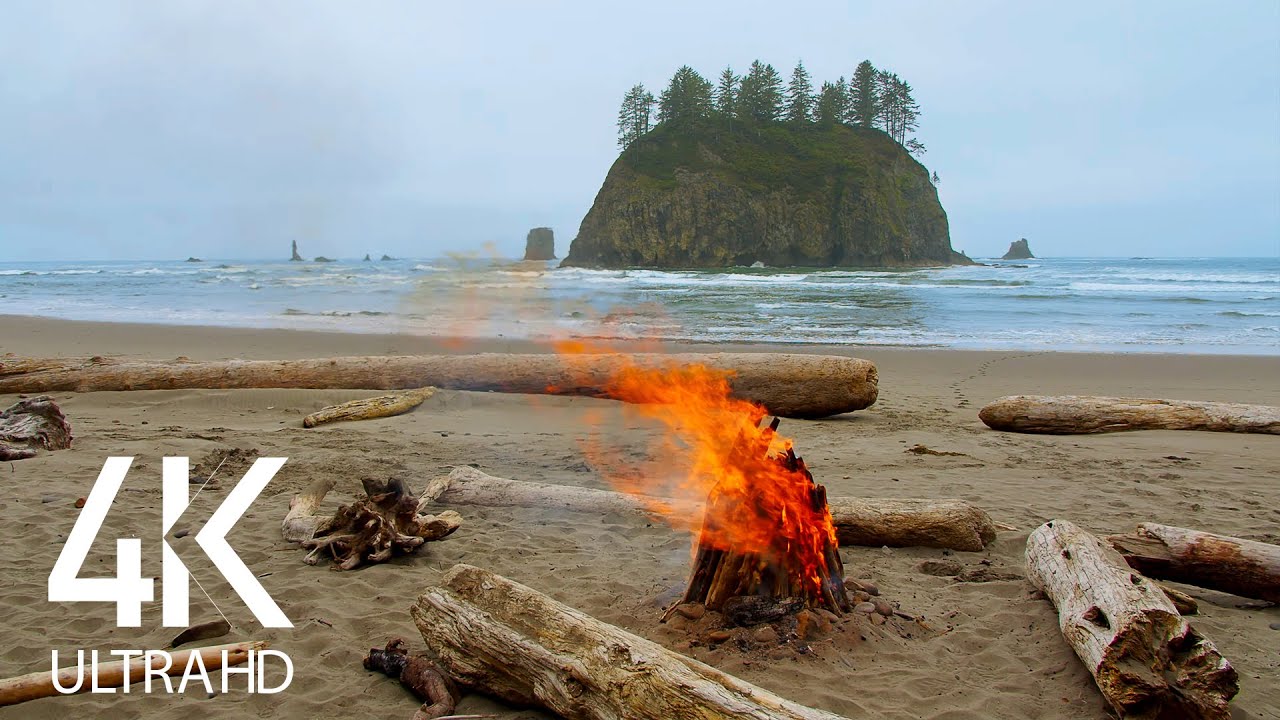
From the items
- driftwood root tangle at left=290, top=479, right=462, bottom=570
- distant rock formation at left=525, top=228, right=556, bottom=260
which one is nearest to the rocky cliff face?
distant rock formation at left=525, top=228, right=556, bottom=260

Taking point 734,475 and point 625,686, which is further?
point 734,475

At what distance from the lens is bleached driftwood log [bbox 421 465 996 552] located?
17.0 feet

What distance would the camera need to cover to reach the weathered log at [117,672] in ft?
10.5

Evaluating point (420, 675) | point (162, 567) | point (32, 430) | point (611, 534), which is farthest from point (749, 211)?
point (420, 675)

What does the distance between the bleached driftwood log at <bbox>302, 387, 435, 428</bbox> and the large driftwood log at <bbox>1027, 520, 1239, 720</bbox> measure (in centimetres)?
778

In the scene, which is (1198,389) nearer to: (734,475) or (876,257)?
(734,475)

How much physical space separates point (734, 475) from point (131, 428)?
7.61 m

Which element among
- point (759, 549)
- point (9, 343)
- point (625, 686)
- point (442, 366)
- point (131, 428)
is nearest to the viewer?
point (625, 686)

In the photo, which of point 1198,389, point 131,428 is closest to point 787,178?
point 1198,389

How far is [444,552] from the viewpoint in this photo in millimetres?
5090

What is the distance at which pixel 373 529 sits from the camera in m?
4.97

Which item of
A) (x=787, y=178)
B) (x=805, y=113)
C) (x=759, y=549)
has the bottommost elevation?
(x=759, y=549)

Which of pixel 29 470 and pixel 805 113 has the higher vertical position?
pixel 805 113

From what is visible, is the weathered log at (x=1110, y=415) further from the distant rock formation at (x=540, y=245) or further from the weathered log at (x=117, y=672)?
the distant rock formation at (x=540, y=245)
